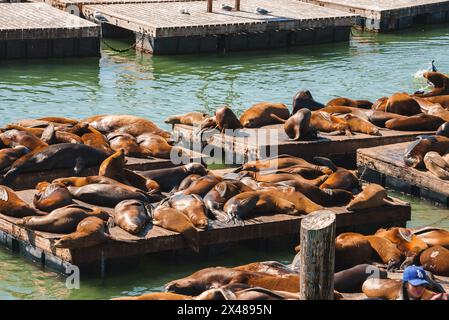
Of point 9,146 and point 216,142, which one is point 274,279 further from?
point 216,142

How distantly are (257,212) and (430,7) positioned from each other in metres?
18.5

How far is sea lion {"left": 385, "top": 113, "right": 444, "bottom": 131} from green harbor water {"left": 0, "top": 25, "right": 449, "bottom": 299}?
5.18ft

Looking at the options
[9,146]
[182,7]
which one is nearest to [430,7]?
[182,7]

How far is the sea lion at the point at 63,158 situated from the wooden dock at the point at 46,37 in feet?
31.1

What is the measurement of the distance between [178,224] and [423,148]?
399 cm

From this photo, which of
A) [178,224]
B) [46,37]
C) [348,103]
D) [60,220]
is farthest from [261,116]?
[46,37]

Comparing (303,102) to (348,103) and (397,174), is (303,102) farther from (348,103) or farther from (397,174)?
(397,174)

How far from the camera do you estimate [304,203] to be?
448 inches

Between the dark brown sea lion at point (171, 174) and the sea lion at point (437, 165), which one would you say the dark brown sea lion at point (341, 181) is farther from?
the sea lion at point (437, 165)

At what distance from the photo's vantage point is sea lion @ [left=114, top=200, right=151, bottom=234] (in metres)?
10.5

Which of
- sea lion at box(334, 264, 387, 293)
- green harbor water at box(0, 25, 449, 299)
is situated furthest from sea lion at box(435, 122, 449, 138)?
sea lion at box(334, 264, 387, 293)

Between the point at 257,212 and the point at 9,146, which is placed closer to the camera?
the point at 257,212

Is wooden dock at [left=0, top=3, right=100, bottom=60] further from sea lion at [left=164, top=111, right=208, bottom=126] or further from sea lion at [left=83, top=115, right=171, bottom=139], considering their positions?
sea lion at [left=83, top=115, right=171, bottom=139]
